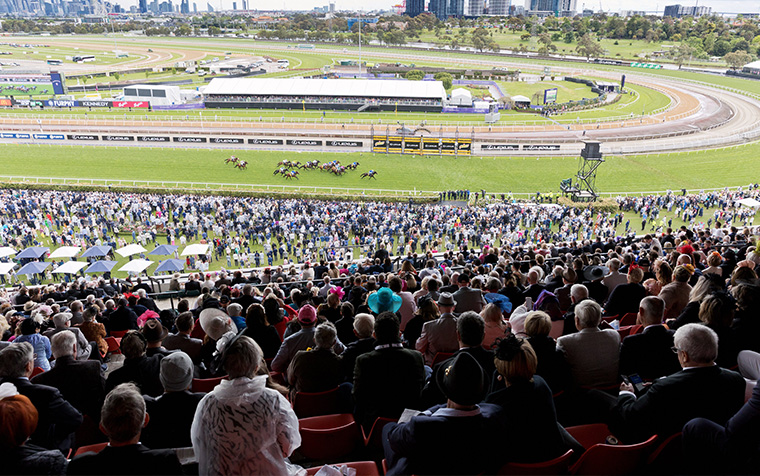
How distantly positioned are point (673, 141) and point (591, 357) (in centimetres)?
4473

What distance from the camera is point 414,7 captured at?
17888 centimetres

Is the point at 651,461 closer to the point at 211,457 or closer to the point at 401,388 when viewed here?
the point at 401,388

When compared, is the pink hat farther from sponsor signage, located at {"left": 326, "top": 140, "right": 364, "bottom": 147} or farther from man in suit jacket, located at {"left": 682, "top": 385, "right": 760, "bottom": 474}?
sponsor signage, located at {"left": 326, "top": 140, "right": 364, "bottom": 147}

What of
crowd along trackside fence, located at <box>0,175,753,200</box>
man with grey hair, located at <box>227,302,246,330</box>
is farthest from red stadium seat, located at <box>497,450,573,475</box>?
crowd along trackside fence, located at <box>0,175,753,200</box>

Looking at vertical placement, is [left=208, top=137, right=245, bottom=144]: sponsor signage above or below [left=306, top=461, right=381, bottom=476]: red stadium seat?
below

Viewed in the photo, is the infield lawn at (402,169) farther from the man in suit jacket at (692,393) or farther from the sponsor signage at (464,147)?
the man in suit jacket at (692,393)

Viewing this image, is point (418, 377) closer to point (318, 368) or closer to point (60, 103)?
point (318, 368)

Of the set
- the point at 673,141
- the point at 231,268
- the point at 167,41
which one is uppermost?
the point at 167,41

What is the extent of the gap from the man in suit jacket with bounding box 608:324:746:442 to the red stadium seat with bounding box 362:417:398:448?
1.88 m

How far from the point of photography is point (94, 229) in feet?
80.3

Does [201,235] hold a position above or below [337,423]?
below

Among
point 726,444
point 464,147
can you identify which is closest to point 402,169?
point 464,147

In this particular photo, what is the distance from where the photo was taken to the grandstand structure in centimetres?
5700

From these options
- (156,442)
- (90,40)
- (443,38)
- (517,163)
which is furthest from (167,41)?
(156,442)
